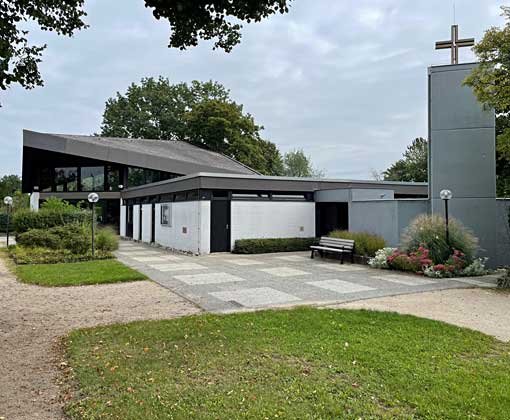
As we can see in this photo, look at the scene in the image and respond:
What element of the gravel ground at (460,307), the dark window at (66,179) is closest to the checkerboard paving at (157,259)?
the gravel ground at (460,307)

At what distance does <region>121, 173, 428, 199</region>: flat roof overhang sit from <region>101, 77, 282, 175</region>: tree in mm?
18610

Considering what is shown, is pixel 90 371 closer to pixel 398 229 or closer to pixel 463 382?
pixel 463 382

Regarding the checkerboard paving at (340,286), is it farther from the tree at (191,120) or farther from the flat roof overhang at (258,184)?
the tree at (191,120)

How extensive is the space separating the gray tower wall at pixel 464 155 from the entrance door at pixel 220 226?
753cm

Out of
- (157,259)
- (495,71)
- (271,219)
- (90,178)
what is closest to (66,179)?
(90,178)

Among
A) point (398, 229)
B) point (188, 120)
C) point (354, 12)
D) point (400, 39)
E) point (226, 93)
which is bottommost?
point (398, 229)

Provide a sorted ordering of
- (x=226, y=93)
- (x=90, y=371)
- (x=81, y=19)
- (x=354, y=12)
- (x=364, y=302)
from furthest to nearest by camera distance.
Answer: (x=226, y=93), (x=364, y=302), (x=354, y=12), (x=81, y=19), (x=90, y=371)

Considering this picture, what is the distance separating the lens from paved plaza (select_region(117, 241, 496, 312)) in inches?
303

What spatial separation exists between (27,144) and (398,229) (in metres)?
24.2

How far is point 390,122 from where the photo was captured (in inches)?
1086

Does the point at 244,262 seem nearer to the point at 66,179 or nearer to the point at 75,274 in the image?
the point at 75,274

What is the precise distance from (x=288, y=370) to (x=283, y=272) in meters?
7.32

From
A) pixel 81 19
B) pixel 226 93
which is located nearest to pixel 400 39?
pixel 81 19

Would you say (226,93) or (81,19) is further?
(226,93)
